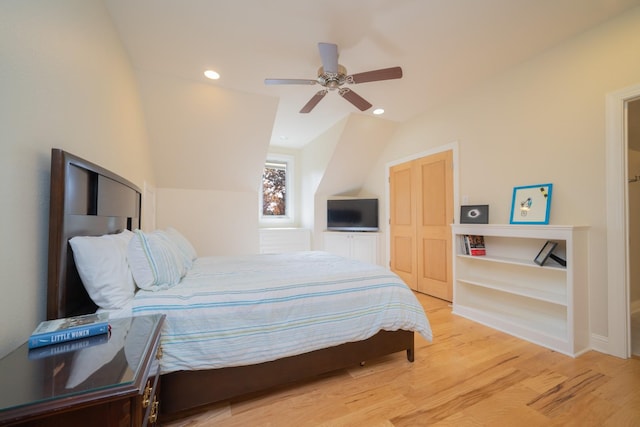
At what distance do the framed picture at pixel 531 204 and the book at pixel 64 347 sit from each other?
317 cm

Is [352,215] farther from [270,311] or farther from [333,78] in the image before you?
[270,311]

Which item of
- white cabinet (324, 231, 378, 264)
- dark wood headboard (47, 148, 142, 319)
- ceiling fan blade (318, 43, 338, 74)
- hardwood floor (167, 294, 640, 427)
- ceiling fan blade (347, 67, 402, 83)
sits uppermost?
ceiling fan blade (318, 43, 338, 74)

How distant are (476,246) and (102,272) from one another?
3214 millimetres

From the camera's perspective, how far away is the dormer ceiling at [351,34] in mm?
1842

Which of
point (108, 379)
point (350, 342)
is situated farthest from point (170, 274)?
point (350, 342)

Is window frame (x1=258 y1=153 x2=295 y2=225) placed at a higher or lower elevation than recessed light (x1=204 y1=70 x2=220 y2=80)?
lower

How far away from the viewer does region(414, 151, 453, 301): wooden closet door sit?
328 cm

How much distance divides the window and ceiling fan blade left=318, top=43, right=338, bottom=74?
3.39 metres

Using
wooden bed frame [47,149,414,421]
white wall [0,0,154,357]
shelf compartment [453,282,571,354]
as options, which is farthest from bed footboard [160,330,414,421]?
shelf compartment [453,282,571,354]

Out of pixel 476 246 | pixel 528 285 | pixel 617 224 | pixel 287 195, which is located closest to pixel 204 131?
pixel 287 195

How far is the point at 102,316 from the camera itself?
3.28ft

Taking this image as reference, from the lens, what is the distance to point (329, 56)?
6.37ft

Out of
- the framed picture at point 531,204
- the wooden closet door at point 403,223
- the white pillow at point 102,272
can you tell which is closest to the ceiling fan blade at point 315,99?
the wooden closet door at point 403,223

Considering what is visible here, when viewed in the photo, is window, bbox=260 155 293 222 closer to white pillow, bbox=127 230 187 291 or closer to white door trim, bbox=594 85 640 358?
white pillow, bbox=127 230 187 291
